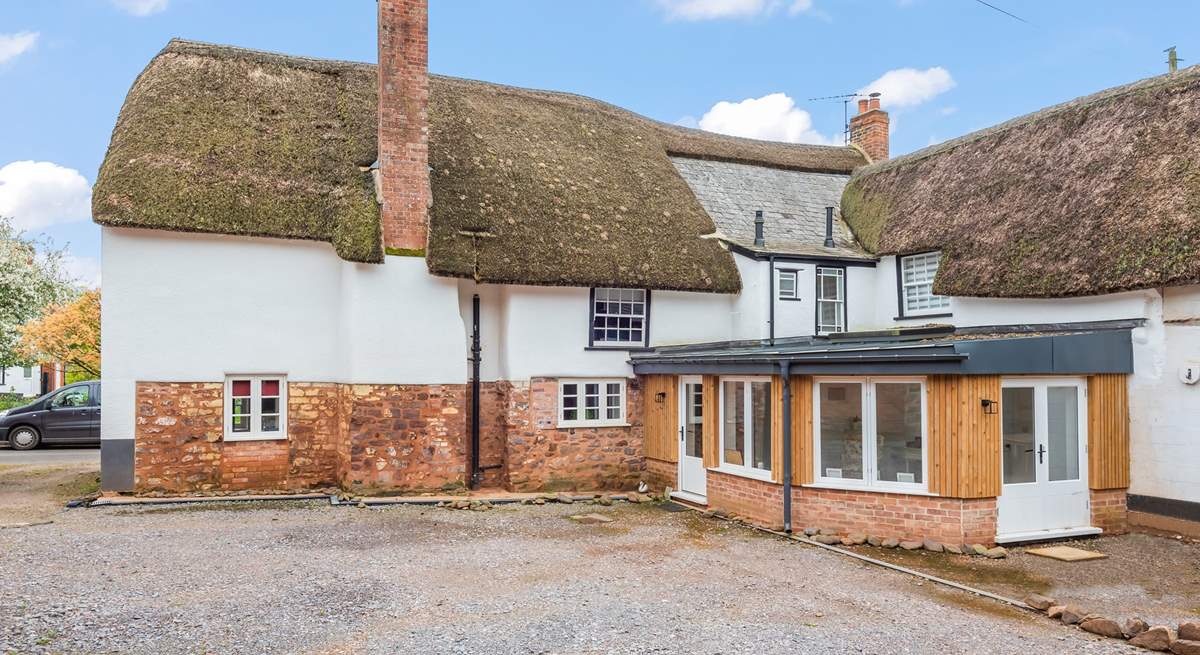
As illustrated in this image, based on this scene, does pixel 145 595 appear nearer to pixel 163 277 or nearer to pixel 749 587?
pixel 749 587

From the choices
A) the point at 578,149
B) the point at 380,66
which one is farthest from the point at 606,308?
the point at 380,66

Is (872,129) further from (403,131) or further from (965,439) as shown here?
(965,439)

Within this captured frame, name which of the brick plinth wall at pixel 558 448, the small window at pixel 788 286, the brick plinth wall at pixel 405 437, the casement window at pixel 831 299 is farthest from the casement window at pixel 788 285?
the brick plinth wall at pixel 405 437

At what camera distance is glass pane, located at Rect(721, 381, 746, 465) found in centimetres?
1275

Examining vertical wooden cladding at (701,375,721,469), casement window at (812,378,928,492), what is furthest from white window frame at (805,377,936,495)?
vertical wooden cladding at (701,375,721,469)

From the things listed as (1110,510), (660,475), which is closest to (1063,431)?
(1110,510)

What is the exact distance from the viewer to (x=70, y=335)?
33.3 metres

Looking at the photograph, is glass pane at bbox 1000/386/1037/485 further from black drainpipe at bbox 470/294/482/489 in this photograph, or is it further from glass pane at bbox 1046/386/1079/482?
black drainpipe at bbox 470/294/482/489

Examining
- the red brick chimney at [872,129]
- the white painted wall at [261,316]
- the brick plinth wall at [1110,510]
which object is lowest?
the brick plinth wall at [1110,510]

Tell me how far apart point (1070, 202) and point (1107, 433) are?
12.9ft

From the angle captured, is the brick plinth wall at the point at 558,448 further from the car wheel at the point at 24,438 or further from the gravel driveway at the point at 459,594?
the car wheel at the point at 24,438

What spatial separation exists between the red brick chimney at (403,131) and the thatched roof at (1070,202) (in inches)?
358

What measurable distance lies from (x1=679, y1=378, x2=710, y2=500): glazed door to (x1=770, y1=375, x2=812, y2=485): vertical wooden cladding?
6.90ft

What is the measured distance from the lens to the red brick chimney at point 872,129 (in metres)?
22.5
